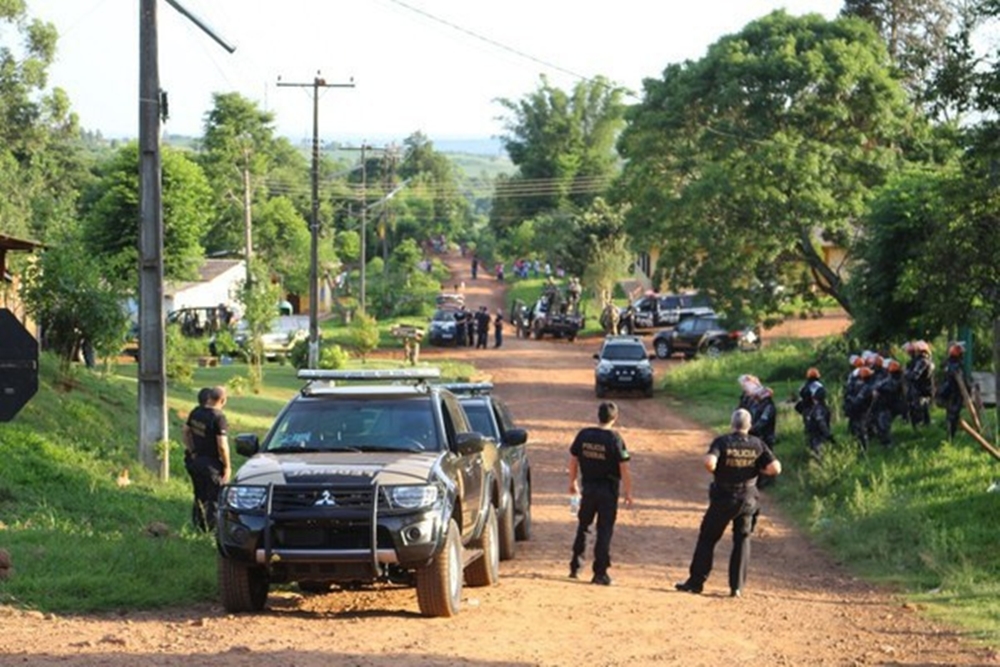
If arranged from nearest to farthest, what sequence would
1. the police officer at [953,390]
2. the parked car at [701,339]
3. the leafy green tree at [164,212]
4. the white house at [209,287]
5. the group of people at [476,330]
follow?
the police officer at [953,390] → the leafy green tree at [164,212] → the parked car at [701,339] → the group of people at [476,330] → the white house at [209,287]

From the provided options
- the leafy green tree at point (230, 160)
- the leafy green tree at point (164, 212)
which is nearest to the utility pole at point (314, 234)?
the leafy green tree at point (164, 212)

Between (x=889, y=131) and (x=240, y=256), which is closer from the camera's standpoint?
(x=889, y=131)

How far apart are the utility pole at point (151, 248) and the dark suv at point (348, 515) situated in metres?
6.70

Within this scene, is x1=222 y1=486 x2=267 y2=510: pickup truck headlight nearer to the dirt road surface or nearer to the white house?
the dirt road surface

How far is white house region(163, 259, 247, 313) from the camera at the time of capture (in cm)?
6700

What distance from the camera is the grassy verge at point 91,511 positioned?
13.7 meters

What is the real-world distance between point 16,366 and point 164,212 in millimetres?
41929

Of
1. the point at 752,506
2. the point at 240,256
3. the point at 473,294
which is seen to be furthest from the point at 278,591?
the point at 473,294

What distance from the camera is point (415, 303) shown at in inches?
3438

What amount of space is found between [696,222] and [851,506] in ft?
81.6

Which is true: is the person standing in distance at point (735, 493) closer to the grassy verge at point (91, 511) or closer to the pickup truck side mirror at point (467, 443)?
the pickup truck side mirror at point (467, 443)

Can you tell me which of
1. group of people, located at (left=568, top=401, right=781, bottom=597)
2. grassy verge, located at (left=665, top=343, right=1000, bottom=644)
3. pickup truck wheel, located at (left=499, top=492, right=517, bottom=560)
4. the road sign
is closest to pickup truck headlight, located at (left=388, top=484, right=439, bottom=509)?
the road sign

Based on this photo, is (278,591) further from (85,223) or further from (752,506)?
(85,223)

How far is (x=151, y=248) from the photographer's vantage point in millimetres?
20484
